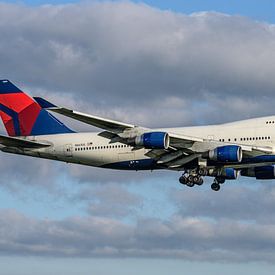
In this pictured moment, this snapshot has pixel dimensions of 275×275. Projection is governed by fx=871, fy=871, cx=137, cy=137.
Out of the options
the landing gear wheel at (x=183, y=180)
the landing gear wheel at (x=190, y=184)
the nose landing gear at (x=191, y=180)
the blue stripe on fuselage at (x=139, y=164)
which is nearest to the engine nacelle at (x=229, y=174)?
the nose landing gear at (x=191, y=180)

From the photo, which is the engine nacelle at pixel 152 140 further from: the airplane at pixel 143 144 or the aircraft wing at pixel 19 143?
the aircraft wing at pixel 19 143

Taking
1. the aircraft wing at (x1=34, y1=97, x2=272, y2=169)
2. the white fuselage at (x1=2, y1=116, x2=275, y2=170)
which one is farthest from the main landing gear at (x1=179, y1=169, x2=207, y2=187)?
the white fuselage at (x1=2, y1=116, x2=275, y2=170)

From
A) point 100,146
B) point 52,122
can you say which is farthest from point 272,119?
point 52,122

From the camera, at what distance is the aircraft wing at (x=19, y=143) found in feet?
197

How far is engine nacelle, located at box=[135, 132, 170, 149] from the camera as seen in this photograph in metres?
56.5

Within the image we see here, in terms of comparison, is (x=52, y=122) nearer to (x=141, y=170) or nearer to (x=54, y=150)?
(x=54, y=150)

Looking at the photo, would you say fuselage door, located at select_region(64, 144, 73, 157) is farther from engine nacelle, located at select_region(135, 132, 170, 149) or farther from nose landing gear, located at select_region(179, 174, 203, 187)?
nose landing gear, located at select_region(179, 174, 203, 187)

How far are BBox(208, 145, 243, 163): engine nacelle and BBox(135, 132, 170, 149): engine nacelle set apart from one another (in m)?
3.47

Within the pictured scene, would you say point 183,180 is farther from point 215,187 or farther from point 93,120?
point 93,120

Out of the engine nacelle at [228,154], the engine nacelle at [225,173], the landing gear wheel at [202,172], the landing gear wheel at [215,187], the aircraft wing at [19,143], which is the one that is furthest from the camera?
the landing gear wheel at [215,187]

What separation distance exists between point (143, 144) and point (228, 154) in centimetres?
560

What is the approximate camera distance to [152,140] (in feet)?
185

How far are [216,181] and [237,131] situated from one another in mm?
6710

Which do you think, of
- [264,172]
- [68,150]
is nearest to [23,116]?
[68,150]
